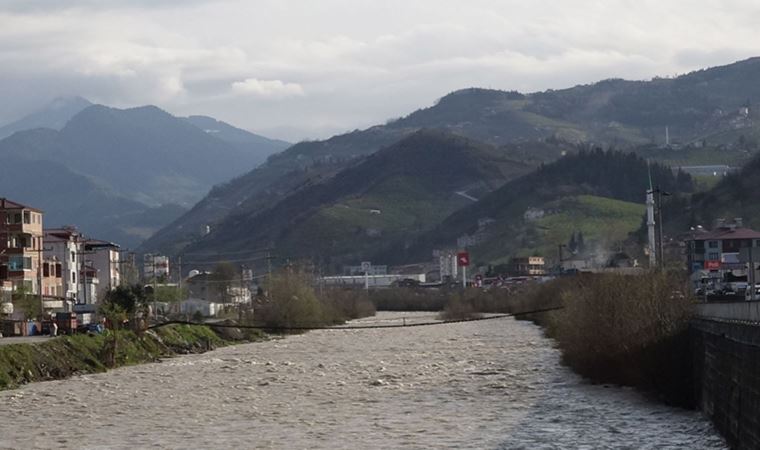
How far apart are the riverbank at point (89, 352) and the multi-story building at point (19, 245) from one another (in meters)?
22.1

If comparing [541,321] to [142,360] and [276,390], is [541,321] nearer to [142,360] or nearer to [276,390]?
[142,360]

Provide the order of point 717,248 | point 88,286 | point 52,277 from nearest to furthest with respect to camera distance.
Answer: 1. point 52,277
2. point 717,248
3. point 88,286

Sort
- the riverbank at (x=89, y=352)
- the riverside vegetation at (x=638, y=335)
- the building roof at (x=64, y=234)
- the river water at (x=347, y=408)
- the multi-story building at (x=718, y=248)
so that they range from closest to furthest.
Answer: the river water at (x=347, y=408)
the riverside vegetation at (x=638, y=335)
the riverbank at (x=89, y=352)
the multi-story building at (x=718, y=248)
the building roof at (x=64, y=234)

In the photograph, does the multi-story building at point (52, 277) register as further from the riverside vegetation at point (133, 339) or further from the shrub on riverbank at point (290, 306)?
the shrub on riverbank at point (290, 306)

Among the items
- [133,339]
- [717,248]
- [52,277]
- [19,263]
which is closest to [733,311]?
[133,339]

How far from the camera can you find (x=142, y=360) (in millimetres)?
96000

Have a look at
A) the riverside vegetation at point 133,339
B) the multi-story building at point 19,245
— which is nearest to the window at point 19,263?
the multi-story building at point 19,245

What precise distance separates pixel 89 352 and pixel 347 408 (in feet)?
107

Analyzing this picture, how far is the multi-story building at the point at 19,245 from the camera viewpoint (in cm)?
13488

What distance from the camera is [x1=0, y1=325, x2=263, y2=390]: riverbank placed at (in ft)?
249

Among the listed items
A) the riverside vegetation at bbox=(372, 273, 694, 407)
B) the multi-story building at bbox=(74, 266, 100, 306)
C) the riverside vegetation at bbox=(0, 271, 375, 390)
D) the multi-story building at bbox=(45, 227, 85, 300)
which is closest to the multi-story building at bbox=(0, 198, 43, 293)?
the multi-story building at bbox=(45, 227, 85, 300)

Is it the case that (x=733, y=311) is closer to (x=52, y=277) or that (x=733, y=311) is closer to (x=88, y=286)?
(x=52, y=277)

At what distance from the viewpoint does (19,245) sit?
139 meters

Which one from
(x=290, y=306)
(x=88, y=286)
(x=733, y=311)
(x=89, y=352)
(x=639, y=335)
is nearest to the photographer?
(x=733, y=311)
